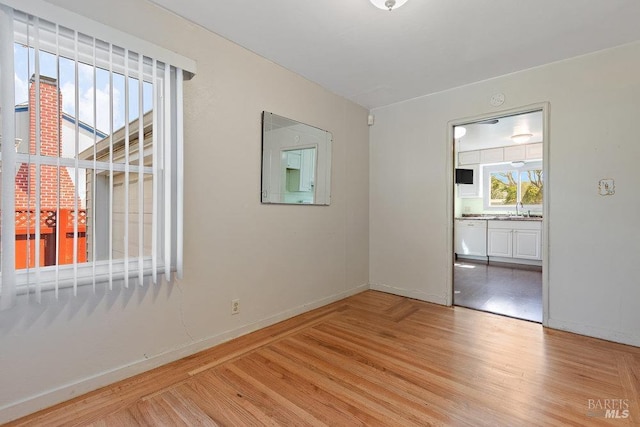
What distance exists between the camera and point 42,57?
1.62 metres

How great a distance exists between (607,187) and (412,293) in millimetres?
2140

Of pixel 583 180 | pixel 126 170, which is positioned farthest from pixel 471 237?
pixel 126 170

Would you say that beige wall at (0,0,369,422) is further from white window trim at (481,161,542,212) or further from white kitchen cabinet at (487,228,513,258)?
white window trim at (481,161,542,212)

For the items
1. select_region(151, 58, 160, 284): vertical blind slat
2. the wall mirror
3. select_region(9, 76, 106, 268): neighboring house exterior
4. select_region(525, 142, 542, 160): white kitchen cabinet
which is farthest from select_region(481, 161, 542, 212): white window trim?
select_region(9, 76, 106, 268): neighboring house exterior

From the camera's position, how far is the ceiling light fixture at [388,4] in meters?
1.89

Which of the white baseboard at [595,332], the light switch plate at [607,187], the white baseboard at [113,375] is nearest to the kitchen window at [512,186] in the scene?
the light switch plate at [607,187]

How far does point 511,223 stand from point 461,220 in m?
0.96

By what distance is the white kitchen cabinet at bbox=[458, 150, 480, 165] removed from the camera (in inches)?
268

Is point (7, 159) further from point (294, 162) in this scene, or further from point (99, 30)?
point (294, 162)

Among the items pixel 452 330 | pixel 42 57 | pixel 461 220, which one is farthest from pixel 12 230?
pixel 461 220

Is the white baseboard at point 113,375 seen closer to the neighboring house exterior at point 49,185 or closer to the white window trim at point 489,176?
the neighboring house exterior at point 49,185

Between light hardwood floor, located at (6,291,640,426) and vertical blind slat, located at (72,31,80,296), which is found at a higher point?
vertical blind slat, located at (72,31,80,296)

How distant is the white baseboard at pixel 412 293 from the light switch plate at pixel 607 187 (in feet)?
5.80

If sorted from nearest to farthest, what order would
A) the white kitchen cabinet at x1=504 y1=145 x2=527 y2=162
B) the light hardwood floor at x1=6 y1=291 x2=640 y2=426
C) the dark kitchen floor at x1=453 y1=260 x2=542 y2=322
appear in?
1. the light hardwood floor at x1=6 y1=291 x2=640 y2=426
2. the dark kitchen floor at x1=453 y1=260 x2=542 y2=322
3. the white kitchen cabinet at x1=504 y1=145 x2=527 y2=162
